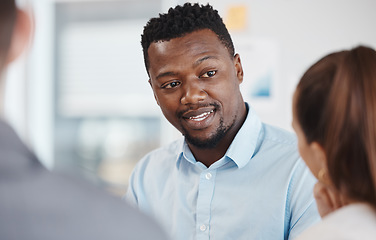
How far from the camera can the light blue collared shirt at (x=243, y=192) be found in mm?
1169

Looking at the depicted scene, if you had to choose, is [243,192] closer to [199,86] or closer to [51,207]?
[199,86]

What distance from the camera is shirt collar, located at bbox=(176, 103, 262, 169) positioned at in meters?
1.24

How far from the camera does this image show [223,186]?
1.25 metres

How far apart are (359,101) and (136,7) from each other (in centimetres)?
241

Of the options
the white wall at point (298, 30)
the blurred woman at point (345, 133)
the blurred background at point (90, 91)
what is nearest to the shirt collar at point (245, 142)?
the blurred woman at point (345, 133)

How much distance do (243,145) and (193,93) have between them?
0.21 meters

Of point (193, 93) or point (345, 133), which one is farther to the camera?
point (193, 93)

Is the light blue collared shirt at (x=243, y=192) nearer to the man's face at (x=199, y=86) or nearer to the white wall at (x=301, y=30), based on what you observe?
the man's face at (x=199, y=86)

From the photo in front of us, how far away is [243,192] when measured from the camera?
1.22 m

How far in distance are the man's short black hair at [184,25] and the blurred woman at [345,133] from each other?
56 cm

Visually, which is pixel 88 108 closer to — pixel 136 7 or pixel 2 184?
pixel 136 7

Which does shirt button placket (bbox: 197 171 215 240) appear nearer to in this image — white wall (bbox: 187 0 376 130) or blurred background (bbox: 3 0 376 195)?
white wall (bbox: 187 0 376 130)

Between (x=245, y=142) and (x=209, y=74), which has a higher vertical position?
(x=209, y=74)

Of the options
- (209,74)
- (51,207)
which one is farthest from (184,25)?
(51,207)
